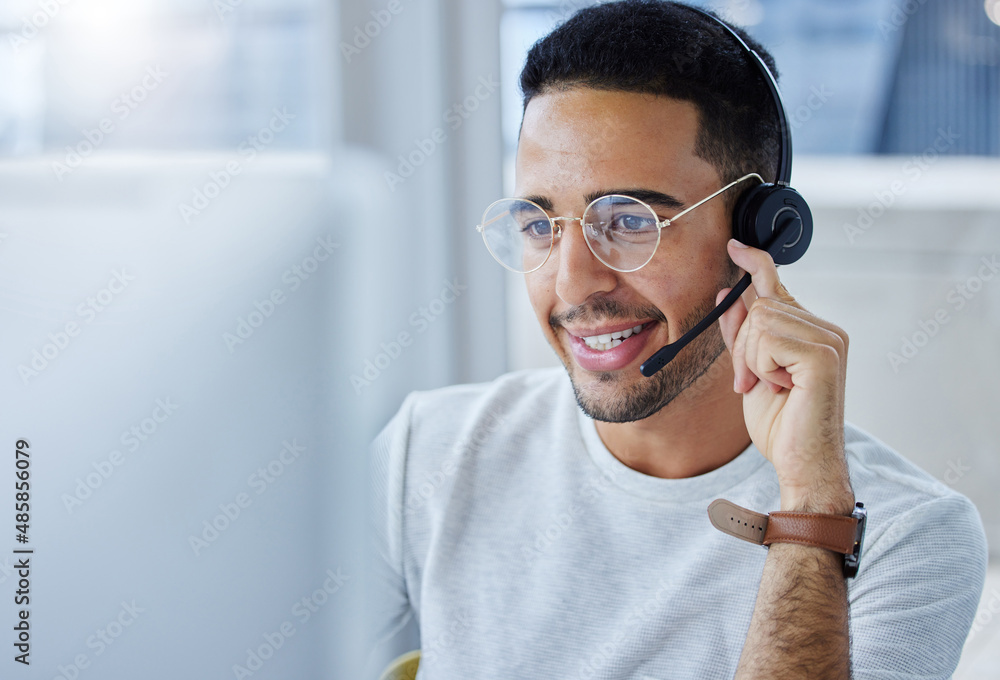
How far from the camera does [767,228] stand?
3.41 feet

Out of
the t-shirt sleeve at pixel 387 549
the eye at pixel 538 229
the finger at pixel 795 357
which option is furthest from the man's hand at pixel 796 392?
the t-shirt sleeve at pixel 387 549

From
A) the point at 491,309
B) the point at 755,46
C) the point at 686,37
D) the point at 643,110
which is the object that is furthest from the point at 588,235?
the point at 491,309

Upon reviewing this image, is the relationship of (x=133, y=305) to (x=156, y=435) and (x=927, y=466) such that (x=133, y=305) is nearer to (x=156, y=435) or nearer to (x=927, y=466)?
(x=156, y=435)

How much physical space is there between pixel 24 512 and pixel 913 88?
221cm

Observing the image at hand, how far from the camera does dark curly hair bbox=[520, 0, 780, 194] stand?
3.53 feet

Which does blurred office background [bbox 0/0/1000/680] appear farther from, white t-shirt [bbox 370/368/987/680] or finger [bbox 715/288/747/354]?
finger [bbox 715/288/747/354]

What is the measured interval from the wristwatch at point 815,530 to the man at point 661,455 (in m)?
0.01

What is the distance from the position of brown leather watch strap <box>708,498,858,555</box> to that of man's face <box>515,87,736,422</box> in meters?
0.20

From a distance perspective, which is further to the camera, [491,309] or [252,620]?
[491,309]

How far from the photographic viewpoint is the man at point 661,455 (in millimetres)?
959

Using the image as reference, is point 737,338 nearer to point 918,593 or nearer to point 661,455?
point 661,455

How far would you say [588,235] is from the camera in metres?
1.05

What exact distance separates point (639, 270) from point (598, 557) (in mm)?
412

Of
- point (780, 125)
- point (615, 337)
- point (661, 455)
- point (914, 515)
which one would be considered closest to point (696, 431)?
point (661, 455)
